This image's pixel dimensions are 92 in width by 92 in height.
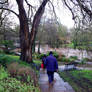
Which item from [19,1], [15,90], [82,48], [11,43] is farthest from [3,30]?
[15,90]

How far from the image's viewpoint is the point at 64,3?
8242 millimetres

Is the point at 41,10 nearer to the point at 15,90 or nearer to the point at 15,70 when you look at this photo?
the point at 15,70

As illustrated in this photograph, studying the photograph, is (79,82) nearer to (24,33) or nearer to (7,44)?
(24,33)

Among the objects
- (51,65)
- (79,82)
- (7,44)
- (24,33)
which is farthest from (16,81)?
(7,44)

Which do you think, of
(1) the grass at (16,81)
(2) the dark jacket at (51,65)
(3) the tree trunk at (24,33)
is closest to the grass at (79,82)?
(2) the dark jacket at (51,65)

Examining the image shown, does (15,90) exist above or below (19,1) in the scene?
below

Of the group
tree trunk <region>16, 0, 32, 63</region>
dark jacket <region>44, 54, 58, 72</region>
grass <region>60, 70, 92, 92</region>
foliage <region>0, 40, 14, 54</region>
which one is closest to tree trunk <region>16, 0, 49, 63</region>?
tree trunk <region>16, 0, 32, 63</region>

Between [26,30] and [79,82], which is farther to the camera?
[26,30]

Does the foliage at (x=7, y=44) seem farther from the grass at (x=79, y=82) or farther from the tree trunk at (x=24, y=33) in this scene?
the grass at (x=79, y=82)

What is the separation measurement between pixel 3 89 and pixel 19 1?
740 cm

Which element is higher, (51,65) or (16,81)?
(51,65)

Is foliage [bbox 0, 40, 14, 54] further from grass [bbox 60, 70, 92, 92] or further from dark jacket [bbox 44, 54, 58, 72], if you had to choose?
dark jacket [bbox 44, 54, 58, 72]

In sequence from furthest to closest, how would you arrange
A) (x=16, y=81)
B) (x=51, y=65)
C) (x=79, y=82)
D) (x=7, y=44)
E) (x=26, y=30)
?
(x=7, y=44) → (x=26, y=30) → (x=79, y=82) → (x=51, y=65) → (x=16, y=81)

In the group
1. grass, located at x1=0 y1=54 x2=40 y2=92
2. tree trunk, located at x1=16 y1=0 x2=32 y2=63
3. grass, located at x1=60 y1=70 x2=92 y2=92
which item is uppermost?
tree trunk, located at x1=16 y1=0 x2=32 y2=63
